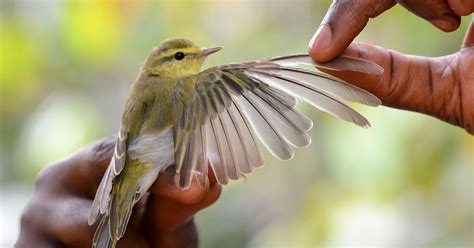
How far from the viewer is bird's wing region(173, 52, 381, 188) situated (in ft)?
7.41

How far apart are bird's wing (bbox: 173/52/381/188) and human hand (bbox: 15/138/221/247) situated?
0.08 metres

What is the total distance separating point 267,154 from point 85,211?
2695 mm

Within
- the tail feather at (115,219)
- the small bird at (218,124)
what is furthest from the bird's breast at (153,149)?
the tail feather at (115,219)

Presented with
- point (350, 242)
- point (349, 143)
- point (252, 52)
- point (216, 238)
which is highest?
point (252, 52)

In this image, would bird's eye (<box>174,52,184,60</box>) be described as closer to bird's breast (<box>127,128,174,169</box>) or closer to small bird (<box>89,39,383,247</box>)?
small bird (<box>89,39,383,247</box>)

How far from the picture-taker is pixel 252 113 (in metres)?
2.47

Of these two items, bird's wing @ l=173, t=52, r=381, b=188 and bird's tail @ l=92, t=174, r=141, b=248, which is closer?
bird's wing @ l=173, t=52, r=381, b=188

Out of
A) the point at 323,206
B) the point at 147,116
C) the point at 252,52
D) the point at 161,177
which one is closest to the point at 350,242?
the point at 323,206

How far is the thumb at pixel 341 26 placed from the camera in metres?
2.23

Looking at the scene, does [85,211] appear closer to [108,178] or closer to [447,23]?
[108,178]

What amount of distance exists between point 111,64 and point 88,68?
0.50 feet

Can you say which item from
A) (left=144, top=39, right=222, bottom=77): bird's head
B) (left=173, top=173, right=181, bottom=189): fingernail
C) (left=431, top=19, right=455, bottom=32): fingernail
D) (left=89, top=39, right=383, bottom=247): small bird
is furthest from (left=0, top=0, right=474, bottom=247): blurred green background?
(left=173, top=173, right=181, bottom=189): fingernail

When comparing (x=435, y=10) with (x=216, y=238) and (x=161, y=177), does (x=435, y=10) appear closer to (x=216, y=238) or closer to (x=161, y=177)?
(x=161, y=177)

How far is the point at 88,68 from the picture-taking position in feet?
17.9
